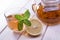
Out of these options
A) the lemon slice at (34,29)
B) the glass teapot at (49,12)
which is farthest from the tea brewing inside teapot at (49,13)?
the lemon slice at (34,29)

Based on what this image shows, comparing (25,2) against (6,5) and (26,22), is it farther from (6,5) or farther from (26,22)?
(26,22)

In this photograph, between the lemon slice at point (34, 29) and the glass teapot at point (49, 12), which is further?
the glass teapot at point (49, 12)

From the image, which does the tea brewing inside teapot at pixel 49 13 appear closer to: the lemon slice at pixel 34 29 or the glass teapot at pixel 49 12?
the glass teapot at pixel 49 12

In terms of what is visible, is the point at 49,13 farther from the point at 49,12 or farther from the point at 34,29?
the point at 34,29

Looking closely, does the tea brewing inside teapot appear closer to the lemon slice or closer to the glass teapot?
the glass teapot

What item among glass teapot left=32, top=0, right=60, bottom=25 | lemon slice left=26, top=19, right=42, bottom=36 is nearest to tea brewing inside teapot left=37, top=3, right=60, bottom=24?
glass teapot left=32, top=0, right=60, bottom=25

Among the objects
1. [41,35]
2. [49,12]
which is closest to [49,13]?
[49,12]

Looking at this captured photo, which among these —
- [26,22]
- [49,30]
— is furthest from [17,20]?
[49,30]

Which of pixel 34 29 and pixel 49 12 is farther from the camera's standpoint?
pixel 49 12
